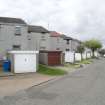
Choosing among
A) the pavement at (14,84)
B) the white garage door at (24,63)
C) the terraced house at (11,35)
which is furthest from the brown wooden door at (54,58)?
the pavement at (14,84)

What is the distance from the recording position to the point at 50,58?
4212 cm

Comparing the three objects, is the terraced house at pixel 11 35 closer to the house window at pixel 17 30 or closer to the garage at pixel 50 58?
the house window at pixel 17 30

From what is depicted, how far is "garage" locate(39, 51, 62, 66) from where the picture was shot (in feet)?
138

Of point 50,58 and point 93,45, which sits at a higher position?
point 93,45

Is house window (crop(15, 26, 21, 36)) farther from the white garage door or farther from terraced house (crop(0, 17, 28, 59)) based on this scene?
the white garage door

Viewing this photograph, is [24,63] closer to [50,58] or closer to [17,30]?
[17,30]

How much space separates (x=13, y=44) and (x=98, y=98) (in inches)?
1029

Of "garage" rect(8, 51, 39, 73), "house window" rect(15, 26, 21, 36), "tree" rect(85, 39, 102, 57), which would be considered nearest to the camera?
"garage" rect(8, 51, 39, 73)

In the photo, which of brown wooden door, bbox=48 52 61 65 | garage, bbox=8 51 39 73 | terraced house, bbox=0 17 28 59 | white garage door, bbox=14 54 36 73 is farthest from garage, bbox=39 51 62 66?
white garage door, bbox=14 54 36 73

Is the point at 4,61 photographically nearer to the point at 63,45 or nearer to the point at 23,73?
the point at 23,73

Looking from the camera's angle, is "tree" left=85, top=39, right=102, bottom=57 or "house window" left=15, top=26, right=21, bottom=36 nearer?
"house window" left=15, top=26, right=21, bottom=36

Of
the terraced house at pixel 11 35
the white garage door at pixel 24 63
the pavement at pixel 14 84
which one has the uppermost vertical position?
the terraced house at pixel 11 35

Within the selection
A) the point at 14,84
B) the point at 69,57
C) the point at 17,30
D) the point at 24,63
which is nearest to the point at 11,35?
the point at 17,30

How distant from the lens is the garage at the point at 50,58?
1655 inches
